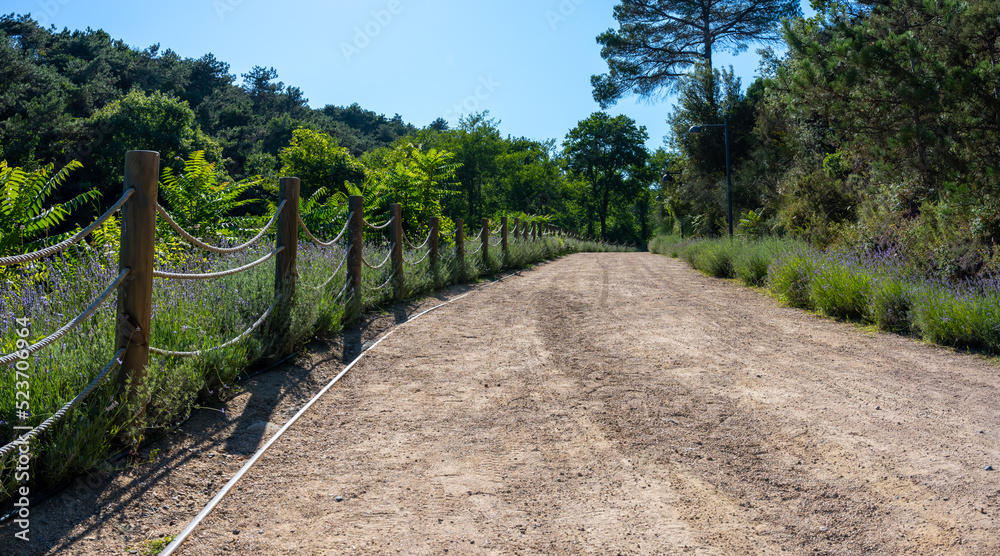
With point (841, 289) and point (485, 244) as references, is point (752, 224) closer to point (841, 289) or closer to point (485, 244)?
point (485, 244)

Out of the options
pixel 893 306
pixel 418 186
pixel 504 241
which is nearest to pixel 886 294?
pixel 893 306

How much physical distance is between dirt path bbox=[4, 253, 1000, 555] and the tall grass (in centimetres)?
44

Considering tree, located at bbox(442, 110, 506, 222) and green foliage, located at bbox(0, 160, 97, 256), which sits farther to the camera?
tree, located at bbox(442, 110, 506, 222)

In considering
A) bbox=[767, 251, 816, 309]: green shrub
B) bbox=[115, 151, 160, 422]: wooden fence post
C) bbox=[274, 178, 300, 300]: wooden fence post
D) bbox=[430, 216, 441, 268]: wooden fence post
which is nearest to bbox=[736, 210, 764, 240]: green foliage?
bbox=[767, 251, 816, 309]: green shrub

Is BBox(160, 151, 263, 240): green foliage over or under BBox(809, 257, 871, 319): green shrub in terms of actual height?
over

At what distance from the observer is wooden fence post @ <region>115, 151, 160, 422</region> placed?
3.28 meters

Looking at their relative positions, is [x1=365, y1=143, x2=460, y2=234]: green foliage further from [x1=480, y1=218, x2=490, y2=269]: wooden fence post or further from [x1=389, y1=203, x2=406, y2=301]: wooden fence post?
[x1=389, y1=203, x2=406, y2=301]: wooden fence post

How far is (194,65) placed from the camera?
5553 centimetres

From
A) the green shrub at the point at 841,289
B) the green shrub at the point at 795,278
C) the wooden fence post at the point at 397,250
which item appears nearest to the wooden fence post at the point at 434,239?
the wooden fence post at the point at 397,250

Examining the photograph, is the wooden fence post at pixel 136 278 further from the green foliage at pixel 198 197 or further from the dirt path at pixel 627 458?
the green foliage at pixel 198 197

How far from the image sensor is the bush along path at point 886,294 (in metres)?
6.29

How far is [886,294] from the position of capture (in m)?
7.45

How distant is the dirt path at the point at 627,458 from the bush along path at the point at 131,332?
0.45 m

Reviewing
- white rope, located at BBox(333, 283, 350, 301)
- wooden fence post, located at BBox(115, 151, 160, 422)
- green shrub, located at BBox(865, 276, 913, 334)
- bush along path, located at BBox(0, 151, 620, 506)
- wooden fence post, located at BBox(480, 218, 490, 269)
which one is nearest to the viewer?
bush along path, located at BBox(0, 151, 620, 506)
